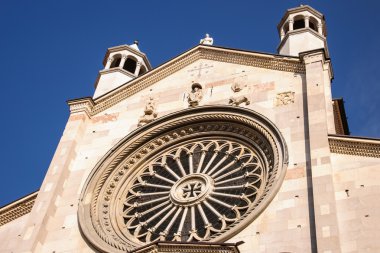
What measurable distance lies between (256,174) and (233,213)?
4.28 ft

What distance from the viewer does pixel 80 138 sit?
69.3 feet

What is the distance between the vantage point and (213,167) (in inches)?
752

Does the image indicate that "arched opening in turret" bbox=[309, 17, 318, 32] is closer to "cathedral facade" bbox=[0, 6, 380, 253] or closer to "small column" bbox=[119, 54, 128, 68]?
"cathedral facade" bbox=[0, 6, 380, 253]

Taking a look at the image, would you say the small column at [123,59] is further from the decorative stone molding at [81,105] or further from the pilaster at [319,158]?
the pilaster at [319,158]

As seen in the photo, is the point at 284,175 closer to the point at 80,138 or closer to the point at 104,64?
the point at 80,138

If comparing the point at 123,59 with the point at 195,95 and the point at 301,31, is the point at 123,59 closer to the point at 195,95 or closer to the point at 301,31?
the point at 195,95

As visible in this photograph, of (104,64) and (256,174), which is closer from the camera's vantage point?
(256,174)

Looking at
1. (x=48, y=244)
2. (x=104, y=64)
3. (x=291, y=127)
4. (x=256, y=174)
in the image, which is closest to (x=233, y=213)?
(x=256, y=174)

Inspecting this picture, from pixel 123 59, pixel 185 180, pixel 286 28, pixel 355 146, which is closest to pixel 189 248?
pixel 185 180

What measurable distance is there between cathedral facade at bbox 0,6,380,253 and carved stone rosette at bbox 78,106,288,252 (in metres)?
0.03

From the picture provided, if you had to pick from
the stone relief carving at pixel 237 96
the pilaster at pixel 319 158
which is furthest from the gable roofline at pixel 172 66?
the pilaster at pixel 319 158

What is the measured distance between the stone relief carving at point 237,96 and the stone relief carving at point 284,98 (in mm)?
829

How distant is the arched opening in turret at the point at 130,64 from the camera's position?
25.9m

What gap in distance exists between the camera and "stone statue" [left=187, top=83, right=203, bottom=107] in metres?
20.6
